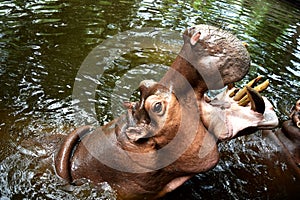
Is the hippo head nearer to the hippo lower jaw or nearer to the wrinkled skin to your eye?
the hippo lower jaw

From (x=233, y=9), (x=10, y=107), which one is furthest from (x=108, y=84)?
(x=233, y=9)

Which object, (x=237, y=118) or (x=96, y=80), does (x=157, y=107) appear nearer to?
(x=237, y=118)

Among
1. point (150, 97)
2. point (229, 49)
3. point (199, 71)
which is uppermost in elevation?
point (229, 49)

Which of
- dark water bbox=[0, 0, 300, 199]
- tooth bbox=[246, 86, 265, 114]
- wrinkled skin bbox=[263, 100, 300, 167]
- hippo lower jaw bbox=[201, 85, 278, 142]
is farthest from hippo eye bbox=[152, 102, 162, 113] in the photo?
wrinkled skin bbox=[263, 100, 300, 167]

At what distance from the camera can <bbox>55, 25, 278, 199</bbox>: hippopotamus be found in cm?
188

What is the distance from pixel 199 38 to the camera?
1.86 meters

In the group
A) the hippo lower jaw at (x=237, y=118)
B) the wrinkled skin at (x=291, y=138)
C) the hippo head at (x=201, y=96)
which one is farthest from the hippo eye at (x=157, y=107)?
the wrinkled skin at (x=291, y=138)

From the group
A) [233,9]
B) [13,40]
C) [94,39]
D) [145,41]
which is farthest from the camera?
[233,9]

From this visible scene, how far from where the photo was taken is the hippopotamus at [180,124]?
6.18 ft

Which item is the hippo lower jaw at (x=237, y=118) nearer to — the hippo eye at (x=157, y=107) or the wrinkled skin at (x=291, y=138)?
the hippo eye at (x=157, y=107)

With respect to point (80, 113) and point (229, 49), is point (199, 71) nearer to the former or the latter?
point (229, 49)

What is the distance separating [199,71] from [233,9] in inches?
373

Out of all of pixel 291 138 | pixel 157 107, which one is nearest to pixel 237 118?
pixel 157 107

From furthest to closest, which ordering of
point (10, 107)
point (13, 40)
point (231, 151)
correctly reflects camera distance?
point (13, 40), point (10, 107), point (231, 151)
